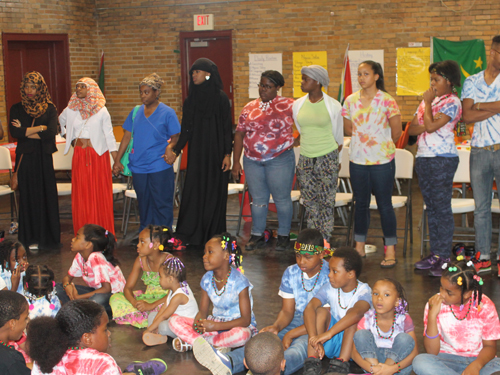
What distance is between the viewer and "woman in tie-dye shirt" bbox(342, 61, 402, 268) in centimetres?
456

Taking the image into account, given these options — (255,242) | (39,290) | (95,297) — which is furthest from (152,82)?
(39,290)

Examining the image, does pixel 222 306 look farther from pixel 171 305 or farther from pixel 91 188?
pixel 91 188

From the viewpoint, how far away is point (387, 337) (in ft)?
9.94

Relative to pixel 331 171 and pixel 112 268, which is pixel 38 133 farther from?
pixel 331 171

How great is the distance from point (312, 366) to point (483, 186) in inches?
89.0

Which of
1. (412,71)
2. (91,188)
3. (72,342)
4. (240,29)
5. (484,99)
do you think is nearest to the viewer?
(72,342)

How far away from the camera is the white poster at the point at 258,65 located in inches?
384

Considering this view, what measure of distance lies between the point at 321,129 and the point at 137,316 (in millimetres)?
2218

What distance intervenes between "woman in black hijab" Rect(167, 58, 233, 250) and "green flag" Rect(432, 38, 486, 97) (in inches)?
195

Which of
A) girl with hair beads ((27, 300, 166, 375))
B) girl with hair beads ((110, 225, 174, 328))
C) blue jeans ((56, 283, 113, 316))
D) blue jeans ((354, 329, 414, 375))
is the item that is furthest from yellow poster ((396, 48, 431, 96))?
girl with hair beads ((27, 300, 166, 375))

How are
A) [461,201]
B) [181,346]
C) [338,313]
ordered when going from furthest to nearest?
1. [461,201]
2. [181,346]
3. [338,313]

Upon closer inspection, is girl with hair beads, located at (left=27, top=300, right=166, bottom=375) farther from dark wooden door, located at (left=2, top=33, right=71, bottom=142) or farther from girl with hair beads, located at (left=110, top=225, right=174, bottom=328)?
dark wooden door, located at (left=2, top=33, right=71, bottom=142)

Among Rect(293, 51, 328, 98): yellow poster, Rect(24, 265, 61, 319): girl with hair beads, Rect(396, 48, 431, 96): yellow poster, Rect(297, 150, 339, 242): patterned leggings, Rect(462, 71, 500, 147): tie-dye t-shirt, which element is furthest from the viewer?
Rect(293, 51, 328, 98): yellow poster

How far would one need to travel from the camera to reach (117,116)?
10.6 metres
